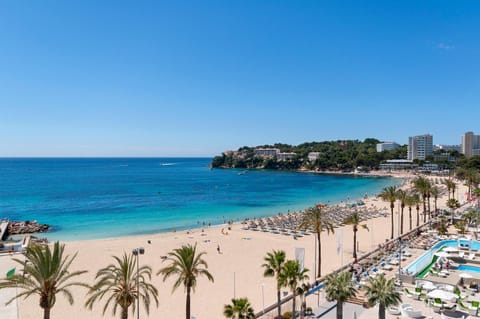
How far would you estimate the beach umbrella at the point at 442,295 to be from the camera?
19.0 meters

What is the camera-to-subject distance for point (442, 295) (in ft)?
63.2

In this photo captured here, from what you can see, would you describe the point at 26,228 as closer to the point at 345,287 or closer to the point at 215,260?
the point at 215,260

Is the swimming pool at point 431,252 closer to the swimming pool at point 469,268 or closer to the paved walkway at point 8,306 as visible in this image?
the swimming pool at point 469,268

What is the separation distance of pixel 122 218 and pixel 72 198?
3046cm

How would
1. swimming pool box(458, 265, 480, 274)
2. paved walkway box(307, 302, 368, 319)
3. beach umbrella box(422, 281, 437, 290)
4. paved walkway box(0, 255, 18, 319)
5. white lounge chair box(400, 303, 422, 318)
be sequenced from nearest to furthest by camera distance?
1. paved walkway box(307, 302, 368, 319)
2. white lounge chair box(400, 303, 422, 318)
3. paved walkway box(0, 255, 18, 319)
4. beach umbrella box(422, 281, 437, 290)
5. swimming pool box(458, 265, 480, 274)

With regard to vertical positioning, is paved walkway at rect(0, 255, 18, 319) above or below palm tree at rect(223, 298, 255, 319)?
below

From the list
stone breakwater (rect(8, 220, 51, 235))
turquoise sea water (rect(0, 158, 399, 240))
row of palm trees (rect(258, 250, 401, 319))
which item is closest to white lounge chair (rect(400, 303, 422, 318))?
row of palm trees (rect(258, 250, 401, 319))

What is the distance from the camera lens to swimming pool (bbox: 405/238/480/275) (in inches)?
1040

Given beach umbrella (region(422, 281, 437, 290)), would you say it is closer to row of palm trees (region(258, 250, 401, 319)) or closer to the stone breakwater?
row of palm trees (region(258, 250, 401, 319))

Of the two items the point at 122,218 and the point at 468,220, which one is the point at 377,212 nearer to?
the point at 468,220

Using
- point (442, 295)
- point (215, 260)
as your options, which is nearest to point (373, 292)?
point (442, 295)

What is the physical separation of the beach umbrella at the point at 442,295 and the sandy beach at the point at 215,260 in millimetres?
8992

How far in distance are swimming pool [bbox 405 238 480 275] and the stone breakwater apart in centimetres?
4826

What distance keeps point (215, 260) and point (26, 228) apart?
1372 inches
